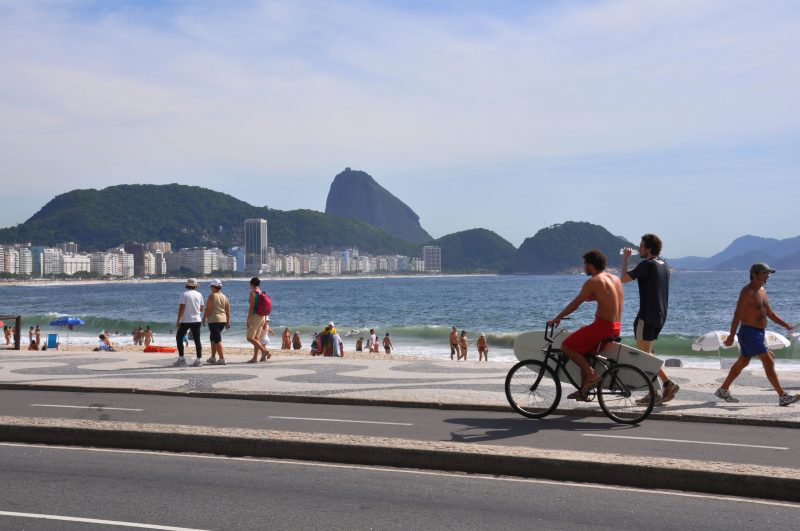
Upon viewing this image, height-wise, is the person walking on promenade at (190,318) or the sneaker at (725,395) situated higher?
the person walking on promenade at (190,318)

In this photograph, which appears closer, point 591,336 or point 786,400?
point 591,336

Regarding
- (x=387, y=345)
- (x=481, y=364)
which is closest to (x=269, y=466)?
(x=481, y=364)

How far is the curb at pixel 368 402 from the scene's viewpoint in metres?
9.79

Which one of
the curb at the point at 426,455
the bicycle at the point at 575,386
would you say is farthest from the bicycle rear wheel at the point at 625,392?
the curb at the point at 426,455

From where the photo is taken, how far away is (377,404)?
11.3 m

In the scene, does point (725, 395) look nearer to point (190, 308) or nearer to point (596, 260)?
point (596, 260)

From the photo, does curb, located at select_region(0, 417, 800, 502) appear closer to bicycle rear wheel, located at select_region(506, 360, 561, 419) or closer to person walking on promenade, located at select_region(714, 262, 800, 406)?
bicycle rear wheel, located at select_region(506, 360, 561, 419)

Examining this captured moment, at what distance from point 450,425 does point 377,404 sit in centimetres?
183

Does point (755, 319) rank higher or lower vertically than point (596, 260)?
lower

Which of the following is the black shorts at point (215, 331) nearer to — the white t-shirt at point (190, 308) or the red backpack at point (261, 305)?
the white t-shirt at point (190, 308)

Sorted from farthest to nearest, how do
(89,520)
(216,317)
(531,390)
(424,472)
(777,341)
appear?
(777,341) < (216,317) < (531,390) < (424,472) < (89,520)

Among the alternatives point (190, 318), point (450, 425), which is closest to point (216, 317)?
point (190, 318)

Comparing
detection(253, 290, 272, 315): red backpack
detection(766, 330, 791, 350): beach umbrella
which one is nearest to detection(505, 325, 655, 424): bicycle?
detection(253, 290, 272, 315): red backpack

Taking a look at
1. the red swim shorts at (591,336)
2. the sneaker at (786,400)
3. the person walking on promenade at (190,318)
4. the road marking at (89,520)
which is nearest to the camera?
the road marking at (89,520)
